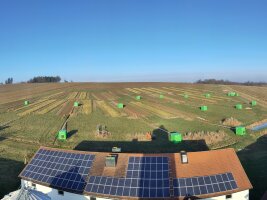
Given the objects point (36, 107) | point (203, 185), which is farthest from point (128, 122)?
point (203, 185)

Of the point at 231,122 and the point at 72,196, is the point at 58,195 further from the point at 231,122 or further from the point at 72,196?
the point at 231,122

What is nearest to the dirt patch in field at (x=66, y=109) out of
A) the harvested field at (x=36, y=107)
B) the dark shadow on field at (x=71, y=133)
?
the harvested field at (x=36, y=107)

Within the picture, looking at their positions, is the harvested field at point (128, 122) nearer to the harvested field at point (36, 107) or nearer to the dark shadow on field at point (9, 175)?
the harvested field at point (36, 107)

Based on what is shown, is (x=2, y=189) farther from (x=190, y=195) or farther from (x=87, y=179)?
(x=190, y=195)

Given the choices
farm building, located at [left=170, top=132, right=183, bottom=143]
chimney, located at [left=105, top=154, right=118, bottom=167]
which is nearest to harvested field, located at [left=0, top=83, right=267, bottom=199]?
farm building, located at [left=170, top=132, right=183, bottom=143]

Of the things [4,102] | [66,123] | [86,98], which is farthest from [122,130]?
[4,102]

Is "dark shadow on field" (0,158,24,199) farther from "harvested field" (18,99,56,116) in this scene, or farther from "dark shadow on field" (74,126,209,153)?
"harvested field" (18,99,56,116)

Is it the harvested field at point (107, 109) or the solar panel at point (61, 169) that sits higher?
the harvested field at point (107, 109)
